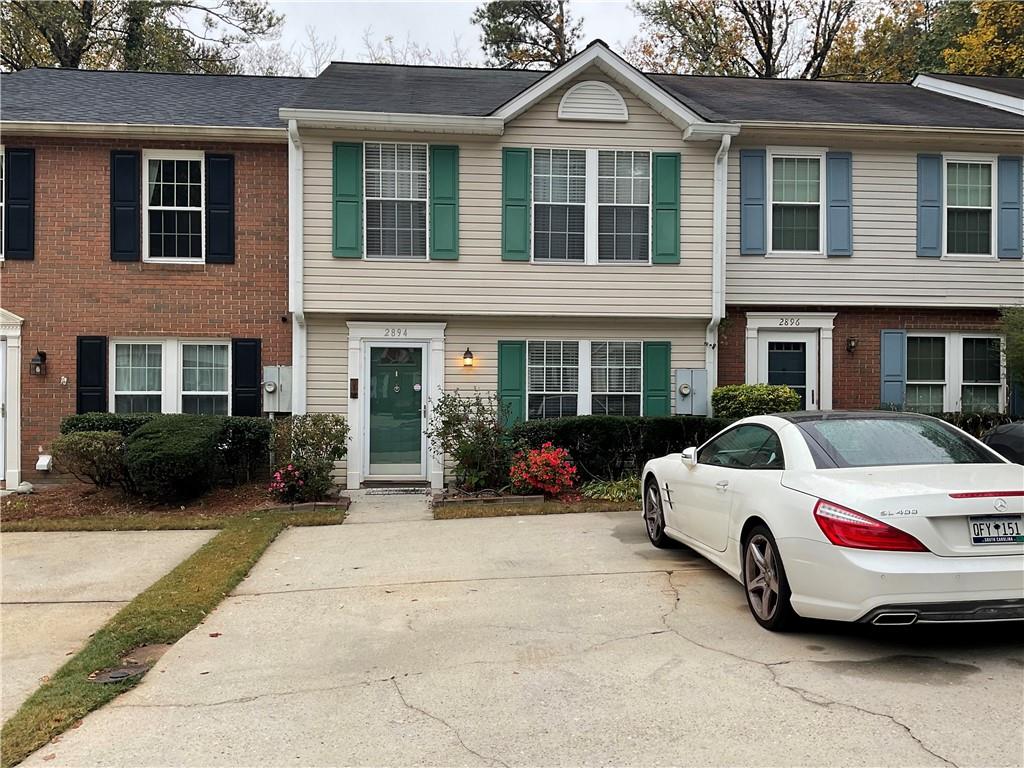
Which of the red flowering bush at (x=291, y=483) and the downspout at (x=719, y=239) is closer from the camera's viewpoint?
the red flowering bush at (x=291, y=483)

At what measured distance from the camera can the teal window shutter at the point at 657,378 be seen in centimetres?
1149

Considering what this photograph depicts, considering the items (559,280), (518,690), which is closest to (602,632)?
(518,690)

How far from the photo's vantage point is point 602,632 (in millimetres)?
4734

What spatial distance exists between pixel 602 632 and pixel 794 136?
973cm

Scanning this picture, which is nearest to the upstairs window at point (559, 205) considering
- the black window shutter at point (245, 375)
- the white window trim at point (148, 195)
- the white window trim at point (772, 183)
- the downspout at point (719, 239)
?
the downspout at point (719, 239)

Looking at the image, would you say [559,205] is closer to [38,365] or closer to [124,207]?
[124,207]

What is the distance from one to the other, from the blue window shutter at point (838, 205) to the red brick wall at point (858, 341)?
3.43 ft

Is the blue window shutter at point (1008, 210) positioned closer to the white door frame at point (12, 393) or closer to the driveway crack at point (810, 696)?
the driveway crack at point (810, 696)

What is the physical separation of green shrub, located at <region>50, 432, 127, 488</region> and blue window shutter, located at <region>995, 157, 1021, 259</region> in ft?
45.9

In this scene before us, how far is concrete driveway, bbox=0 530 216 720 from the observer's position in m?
4.42

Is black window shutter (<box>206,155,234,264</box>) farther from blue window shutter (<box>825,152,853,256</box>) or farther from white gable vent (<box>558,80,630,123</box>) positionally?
blue window shutter (<box>825,152,853,256</box>)

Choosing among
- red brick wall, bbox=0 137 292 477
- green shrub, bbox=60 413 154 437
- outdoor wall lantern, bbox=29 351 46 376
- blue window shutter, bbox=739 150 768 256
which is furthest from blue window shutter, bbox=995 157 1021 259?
outdoor wall lantern, bbox=29 351 46 376

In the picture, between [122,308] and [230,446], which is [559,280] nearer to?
[230,446]

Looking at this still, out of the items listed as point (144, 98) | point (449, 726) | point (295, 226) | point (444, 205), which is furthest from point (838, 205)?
point (144, 98)
